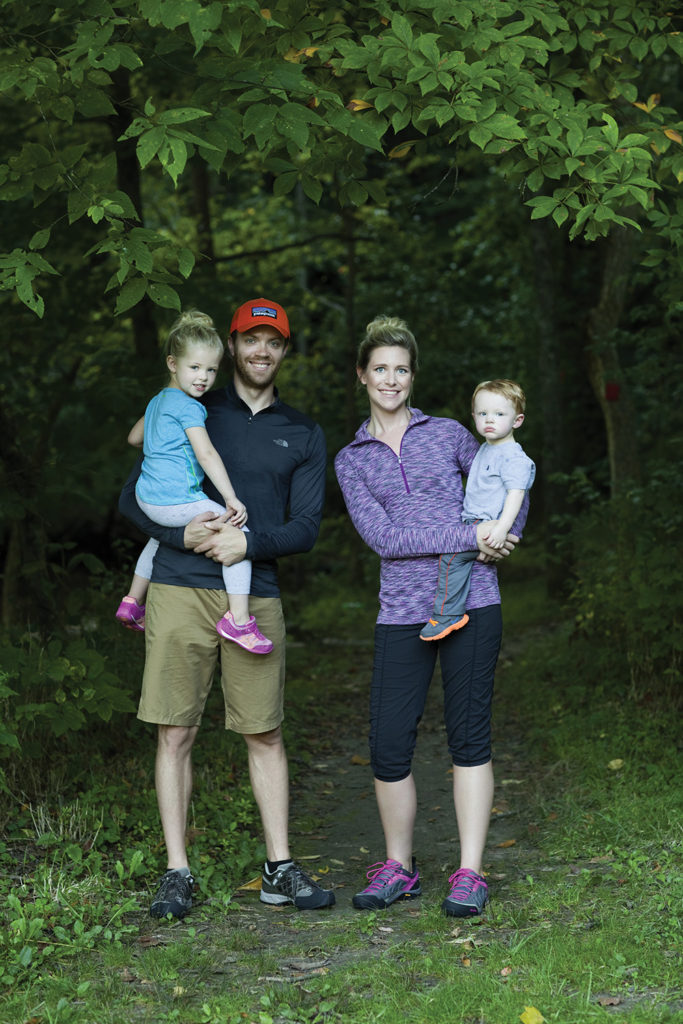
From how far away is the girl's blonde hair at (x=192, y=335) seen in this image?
4133 millimetres

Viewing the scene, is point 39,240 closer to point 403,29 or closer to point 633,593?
point 403,29

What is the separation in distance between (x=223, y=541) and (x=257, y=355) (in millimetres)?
752

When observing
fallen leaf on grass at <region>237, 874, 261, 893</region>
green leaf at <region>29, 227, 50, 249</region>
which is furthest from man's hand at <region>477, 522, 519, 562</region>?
green leaf at <region>29, 227, 50, 249</region>

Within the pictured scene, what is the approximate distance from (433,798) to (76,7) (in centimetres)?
435

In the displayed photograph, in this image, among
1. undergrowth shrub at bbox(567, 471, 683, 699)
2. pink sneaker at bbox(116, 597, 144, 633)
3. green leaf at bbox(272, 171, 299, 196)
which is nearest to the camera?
pink sneaker at bbox(116, 597, 144, 633)

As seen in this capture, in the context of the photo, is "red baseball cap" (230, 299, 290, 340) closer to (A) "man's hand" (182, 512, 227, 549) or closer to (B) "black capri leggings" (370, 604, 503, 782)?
(A) "man's hand" (182, 512, 227, 549)

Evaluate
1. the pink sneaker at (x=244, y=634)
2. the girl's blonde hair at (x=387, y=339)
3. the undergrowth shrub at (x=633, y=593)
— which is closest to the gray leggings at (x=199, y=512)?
the pink sneaker at (x=244, y=634)

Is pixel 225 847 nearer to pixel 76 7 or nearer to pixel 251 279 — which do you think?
pixel 76 7

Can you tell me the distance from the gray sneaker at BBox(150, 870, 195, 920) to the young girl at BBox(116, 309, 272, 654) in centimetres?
95

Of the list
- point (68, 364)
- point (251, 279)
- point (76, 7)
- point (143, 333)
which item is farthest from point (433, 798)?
point (68, 364)

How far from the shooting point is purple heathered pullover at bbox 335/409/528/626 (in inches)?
163

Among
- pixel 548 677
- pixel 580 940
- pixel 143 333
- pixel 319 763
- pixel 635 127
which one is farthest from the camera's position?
pixel 143 333

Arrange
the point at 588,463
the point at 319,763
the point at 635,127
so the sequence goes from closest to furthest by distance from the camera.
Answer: the point at 635,127 → the point at 319,763 → the point at 588,463

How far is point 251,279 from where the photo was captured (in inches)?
405
